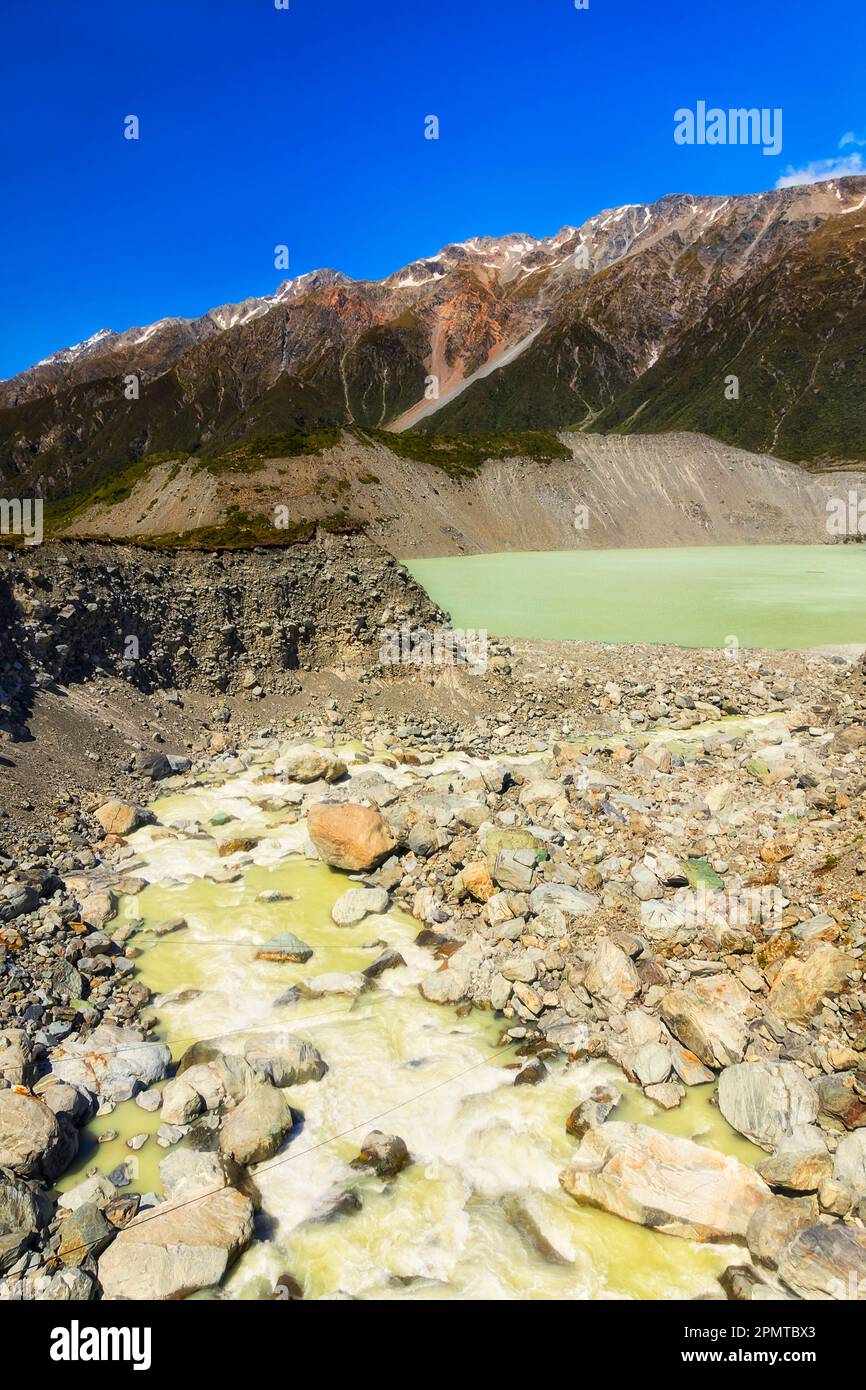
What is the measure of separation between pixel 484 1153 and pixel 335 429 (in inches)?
3979

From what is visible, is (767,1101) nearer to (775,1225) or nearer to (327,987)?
(775,1225)

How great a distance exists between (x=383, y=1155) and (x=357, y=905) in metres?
4.96

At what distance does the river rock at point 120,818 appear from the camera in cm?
1556

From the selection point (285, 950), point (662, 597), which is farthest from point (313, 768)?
point (662, 597)

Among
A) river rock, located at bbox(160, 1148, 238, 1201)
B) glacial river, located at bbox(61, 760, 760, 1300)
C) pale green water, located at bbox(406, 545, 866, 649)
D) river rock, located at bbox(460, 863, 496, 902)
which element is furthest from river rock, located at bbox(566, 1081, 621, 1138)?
pale green water, located at bbox(406, 545, 866, 649)

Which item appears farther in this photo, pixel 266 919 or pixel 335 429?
pixel 335 429

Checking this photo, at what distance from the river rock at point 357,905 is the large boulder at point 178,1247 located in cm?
529

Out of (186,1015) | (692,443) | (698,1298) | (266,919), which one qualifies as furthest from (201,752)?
(692,443)

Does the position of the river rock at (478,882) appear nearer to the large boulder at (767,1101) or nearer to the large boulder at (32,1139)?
the large boulder at (767,1101)

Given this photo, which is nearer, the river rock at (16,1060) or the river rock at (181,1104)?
the river rock at (181,1104)

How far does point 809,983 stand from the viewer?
9062 millimetres

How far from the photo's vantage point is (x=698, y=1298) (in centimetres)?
641

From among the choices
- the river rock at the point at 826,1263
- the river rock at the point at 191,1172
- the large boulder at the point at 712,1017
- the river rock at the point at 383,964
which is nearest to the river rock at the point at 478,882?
the river rock at the point at 383,964
